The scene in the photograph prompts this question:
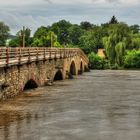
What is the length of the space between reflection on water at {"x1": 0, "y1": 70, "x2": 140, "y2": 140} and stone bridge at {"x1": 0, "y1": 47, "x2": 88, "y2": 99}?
1219mm

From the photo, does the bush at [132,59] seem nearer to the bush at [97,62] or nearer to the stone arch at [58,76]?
the bush at [97,62]

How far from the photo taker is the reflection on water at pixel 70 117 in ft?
84.8

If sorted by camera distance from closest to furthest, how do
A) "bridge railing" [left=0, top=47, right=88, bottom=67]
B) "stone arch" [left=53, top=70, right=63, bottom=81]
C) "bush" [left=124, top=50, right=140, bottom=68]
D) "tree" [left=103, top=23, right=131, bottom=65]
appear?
"bridge railing" [left=0, top=47, right=88, bottom=67], "stone arch" [left=53, top=70, right=63, bottom=81], "bush" [left=124, top=50, right=140, bottom=68], "tree" [left=103, top=23, right=131, bottom=65]

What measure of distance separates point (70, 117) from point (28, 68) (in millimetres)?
15193

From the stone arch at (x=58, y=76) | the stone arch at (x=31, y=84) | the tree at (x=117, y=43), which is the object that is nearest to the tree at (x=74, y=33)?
the tree at (x=117, y=43)

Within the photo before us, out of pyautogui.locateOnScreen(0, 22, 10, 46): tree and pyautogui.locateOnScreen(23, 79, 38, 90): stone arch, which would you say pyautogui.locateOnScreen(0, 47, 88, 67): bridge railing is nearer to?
pyautogui.locateOnScreen(23, 79, 38, 90): stone arch

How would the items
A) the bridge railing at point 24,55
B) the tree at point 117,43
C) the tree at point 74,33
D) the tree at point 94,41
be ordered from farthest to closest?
the tree at point 74,33
the tree at point 94,41
the tree at point 117,43
the bridge railing at point 24,55

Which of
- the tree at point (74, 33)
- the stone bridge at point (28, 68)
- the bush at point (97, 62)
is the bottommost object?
the bush at point (97, 62)

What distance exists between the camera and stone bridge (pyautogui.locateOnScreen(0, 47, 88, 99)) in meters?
38.6

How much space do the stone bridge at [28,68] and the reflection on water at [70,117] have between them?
4.00ft

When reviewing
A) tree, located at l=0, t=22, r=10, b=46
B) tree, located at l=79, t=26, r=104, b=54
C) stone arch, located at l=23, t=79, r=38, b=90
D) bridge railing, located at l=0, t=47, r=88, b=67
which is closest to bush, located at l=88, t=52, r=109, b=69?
tree, located at l=79, t=26, r=104, b=54

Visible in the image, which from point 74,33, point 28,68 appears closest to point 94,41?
point 74,33

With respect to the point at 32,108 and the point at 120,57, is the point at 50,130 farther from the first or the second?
the point at 120,57

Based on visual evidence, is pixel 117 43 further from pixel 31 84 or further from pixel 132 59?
pixel 31 84
